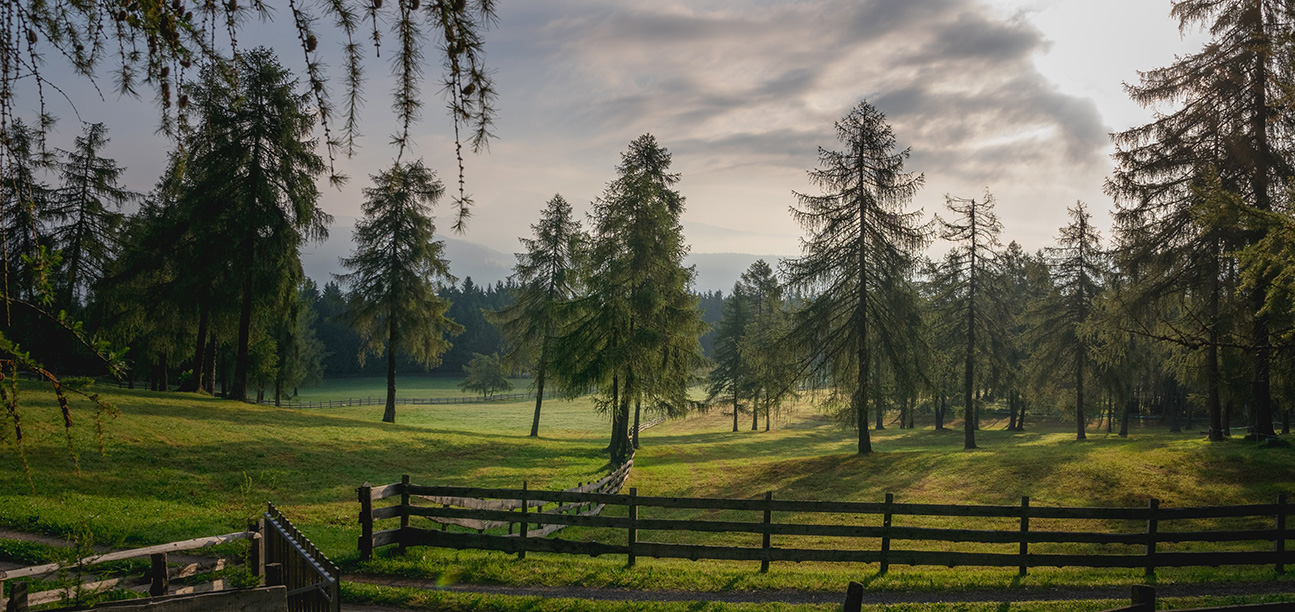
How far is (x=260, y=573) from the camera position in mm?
6918

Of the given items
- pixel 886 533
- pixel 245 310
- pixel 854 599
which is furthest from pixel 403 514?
pixel 245 310

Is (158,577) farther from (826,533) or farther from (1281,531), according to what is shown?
(1281,531)

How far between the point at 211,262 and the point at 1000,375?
41.3m

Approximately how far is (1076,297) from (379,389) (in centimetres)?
8111

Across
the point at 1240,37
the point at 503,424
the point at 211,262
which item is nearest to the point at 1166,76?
the point at 1240,37

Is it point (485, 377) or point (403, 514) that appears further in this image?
point (485, 377)

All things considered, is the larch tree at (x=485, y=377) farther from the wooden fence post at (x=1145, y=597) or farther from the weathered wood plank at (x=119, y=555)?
the wooden fence post at (x=1145, y=597)

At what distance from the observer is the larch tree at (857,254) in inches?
1068

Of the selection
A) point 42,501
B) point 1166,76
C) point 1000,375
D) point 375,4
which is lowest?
point 42,501

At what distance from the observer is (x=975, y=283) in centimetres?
3338

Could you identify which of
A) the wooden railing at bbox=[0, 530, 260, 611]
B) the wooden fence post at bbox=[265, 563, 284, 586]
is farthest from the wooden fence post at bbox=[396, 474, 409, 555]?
the wooden fence post at bbox=[265, 563, 284, 586]

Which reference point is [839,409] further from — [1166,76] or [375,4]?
[375,4]

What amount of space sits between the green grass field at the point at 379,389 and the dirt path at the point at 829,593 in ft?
206

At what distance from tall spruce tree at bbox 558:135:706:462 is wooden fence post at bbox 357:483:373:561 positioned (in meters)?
15.2
